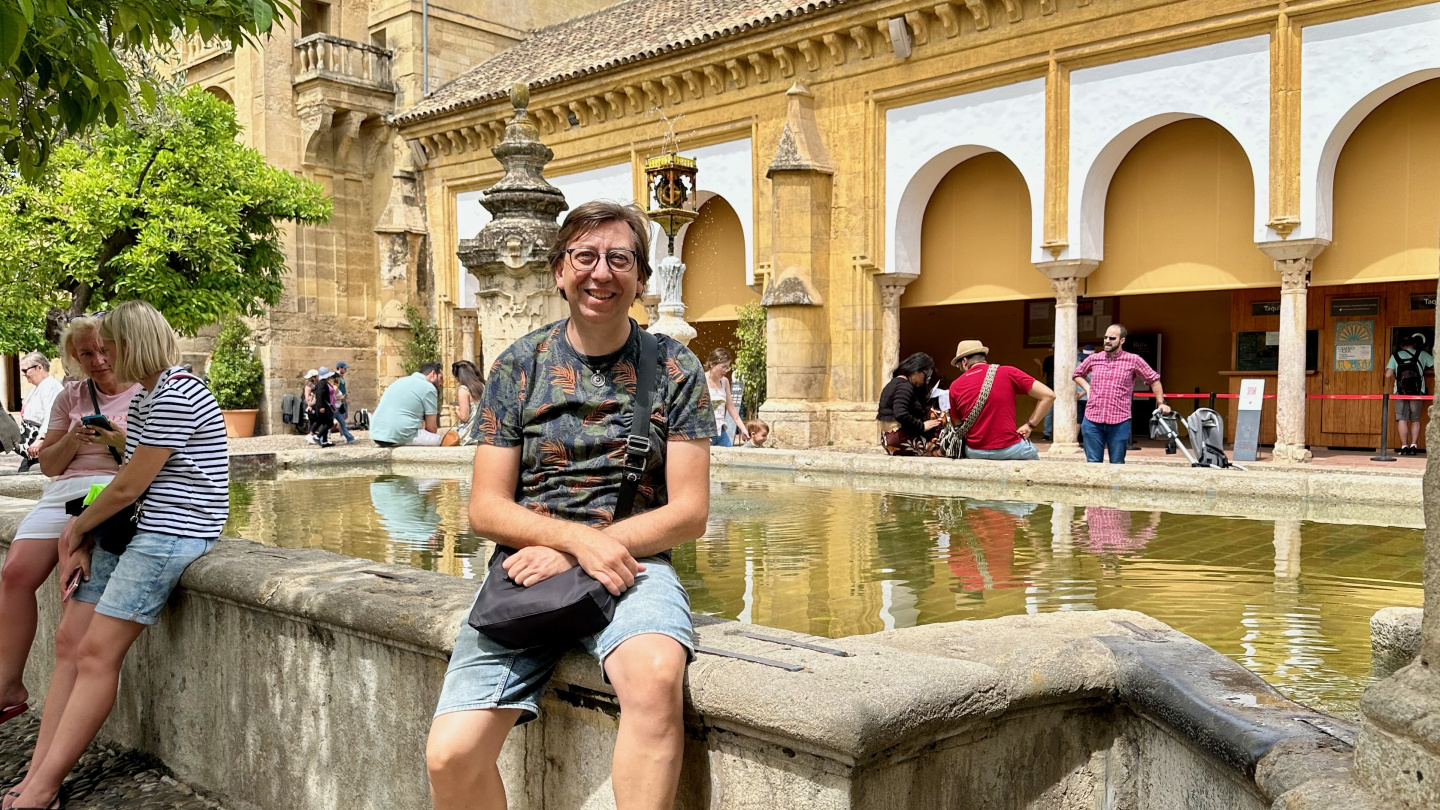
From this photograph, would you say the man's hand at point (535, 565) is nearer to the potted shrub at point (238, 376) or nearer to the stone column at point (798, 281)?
the stone column at point (798, 281)

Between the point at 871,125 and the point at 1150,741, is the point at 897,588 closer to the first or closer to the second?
the point at 1150,741

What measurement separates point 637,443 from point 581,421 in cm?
15

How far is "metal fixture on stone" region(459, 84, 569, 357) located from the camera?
8.51 m

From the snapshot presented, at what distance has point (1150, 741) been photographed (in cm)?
231

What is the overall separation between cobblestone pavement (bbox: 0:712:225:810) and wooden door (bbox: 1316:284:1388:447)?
16726 mm

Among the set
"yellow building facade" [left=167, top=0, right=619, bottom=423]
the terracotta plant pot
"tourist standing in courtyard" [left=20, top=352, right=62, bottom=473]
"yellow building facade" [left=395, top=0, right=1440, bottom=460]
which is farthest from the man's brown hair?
"yellow building facade" [left=167, top=0, right=619, bottom=423]

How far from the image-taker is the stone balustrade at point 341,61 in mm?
24859

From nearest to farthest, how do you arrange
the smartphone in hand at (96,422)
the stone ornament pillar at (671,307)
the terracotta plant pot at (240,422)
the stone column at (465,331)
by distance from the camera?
the smartphone in hand at (96,422) < the stone ornament pillar at (671,307) < the terracotta plant pot at (240,422) < the stone column at (465,331)

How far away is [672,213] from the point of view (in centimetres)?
1481

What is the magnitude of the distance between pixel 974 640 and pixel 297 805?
193cm

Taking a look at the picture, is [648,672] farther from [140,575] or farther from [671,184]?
[671,184]

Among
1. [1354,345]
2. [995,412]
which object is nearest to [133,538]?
[995,412]

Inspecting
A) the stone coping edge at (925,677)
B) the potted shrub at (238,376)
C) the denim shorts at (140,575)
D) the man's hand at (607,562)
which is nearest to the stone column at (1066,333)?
the stone coping edge at (925,677)

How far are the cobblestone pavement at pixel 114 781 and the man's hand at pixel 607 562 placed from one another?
1804 mm
